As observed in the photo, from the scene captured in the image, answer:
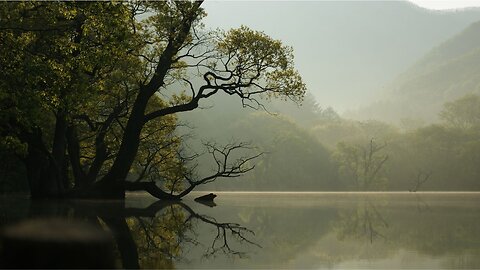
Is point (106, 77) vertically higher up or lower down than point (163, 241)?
higher up

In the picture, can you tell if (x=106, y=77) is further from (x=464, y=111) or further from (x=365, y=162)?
(x=464, y=111)

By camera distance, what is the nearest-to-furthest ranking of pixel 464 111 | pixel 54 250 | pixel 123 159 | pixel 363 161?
pixel 54 250, pixel 123 159, pixel 363 161, pixel 464 111

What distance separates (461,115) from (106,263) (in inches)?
5690

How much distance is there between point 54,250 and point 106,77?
2126cm

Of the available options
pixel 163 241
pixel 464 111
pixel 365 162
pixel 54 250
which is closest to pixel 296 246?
pixel 163 241

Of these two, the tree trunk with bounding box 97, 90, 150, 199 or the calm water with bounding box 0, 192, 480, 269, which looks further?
the tree trunk with bounding box 97, 90, 150, 199

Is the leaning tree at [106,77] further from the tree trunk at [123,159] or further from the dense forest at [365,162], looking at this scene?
the dense forest at [365,162]

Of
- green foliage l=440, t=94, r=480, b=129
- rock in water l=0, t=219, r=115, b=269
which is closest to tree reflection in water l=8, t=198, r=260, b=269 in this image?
rock in water l=0, t=219, r=115, b=269

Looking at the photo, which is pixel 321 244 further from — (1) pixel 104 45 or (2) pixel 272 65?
(2) pixel 272 65

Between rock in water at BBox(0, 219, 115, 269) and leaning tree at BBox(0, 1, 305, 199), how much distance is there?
11685 mm

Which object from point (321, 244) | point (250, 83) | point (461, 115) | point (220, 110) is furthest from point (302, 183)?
point (321, 244)

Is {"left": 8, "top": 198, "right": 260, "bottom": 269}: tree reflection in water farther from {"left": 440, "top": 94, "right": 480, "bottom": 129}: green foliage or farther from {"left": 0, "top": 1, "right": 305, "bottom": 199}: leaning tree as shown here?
{"left": 440, "top": 94, "right": 480, "bottom": 129}: green foliage

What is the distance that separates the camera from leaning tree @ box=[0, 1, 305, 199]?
17078 mm

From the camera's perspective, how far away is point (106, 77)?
82.3ft
